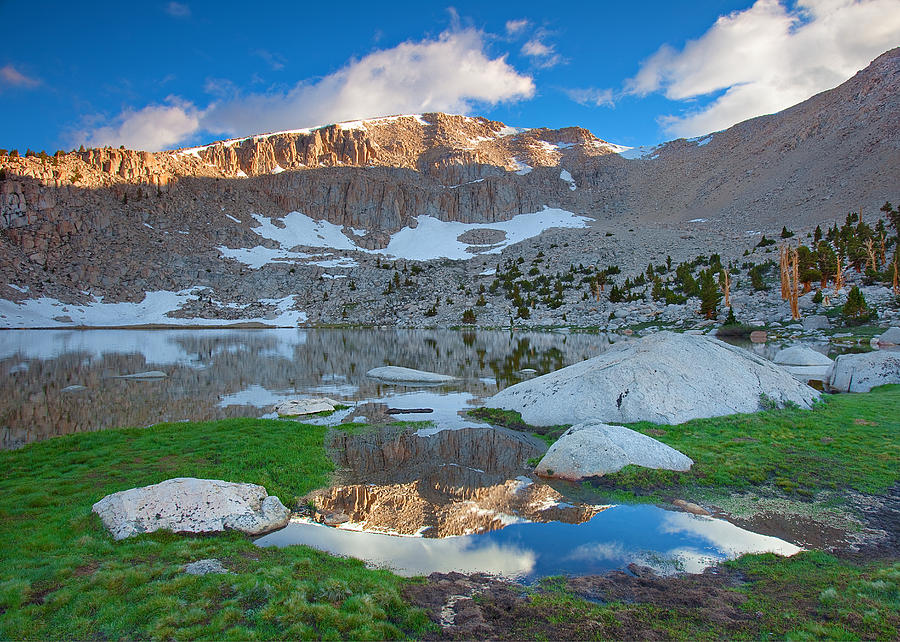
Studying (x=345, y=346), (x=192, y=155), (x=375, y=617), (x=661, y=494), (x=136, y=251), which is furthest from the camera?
(x=192, y=155)

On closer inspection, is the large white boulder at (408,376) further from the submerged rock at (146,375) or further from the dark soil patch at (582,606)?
the dark soil patch at (582,606)

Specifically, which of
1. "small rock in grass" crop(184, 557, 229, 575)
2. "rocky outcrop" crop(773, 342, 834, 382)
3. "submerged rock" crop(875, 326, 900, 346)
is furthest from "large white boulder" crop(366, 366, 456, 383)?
"submerged rock" crop(875, 326, 900, 346)

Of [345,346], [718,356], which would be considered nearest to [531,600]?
[718,356]

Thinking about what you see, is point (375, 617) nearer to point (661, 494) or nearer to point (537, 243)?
point (661, 494)

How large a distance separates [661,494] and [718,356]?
8.44 m

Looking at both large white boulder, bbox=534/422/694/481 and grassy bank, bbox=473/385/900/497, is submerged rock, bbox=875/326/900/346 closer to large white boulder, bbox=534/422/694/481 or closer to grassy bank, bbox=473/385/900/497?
grassy bank, bbox=473/385/900/497

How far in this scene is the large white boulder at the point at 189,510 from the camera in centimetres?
766

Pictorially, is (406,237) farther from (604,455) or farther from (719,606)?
(719,606)

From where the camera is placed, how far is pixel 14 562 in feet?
20.6

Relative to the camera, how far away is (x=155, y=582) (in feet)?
19.0

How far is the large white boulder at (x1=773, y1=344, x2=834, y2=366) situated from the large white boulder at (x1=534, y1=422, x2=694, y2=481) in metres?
19.9

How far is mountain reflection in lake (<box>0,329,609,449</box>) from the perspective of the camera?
58.0 ft

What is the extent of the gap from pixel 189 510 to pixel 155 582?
2.32 m

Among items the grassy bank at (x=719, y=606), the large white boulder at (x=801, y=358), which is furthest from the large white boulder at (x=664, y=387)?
the large white boulder at (x=801, y=358)
